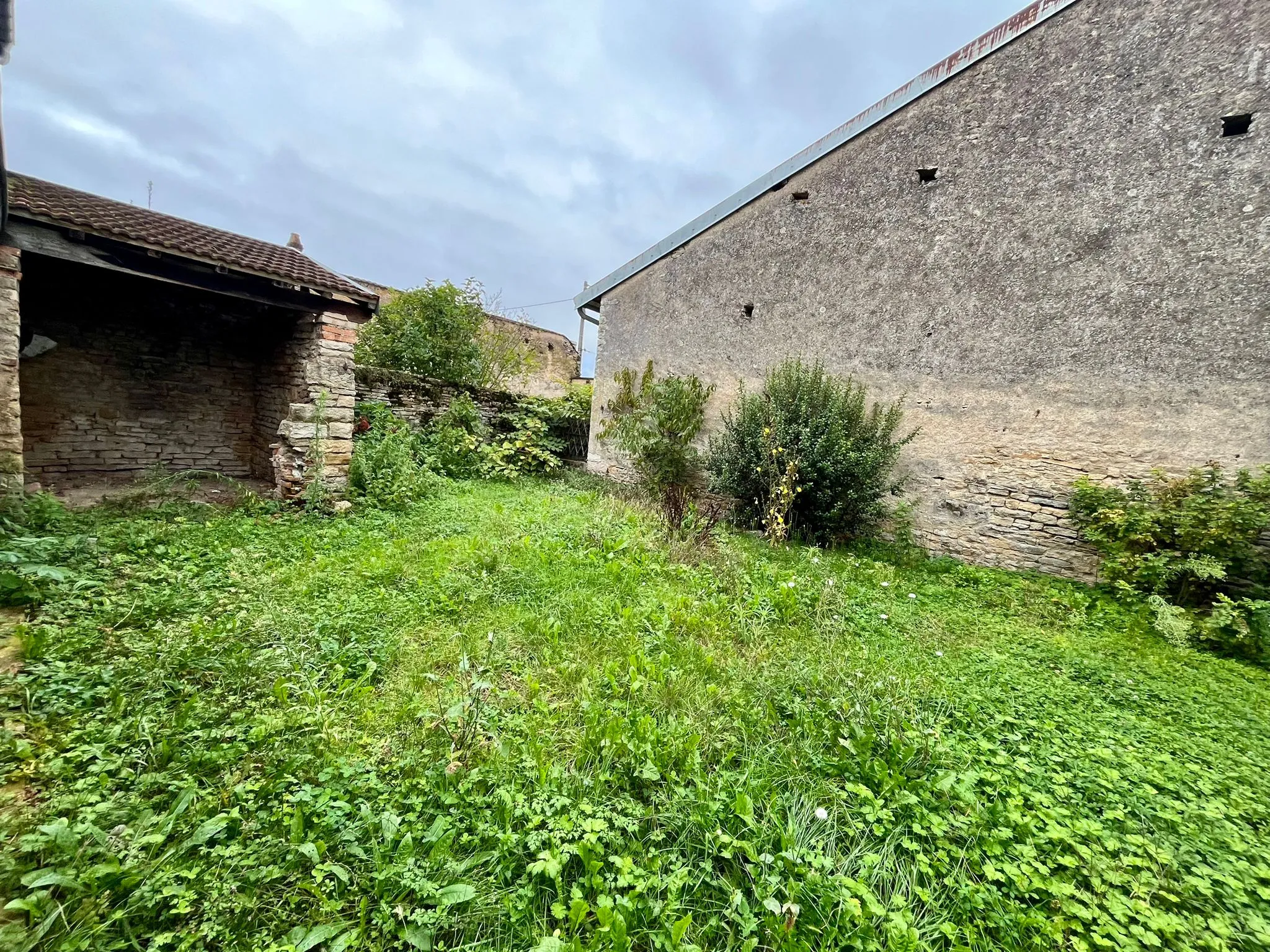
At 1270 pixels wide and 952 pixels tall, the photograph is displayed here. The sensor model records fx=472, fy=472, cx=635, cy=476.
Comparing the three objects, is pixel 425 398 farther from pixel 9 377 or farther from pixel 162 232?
pixel 9 377

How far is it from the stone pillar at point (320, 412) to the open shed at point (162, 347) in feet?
0.06

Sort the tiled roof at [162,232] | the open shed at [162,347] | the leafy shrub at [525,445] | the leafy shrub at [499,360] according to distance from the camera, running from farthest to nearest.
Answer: the leafy shrub at [499,360]
the leafy shrub at [525,445]
the open shed at [162,347]
the tiled roof at [162,232]

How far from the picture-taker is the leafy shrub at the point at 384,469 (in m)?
6.17

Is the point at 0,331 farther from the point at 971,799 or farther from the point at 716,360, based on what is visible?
the point at 716,360

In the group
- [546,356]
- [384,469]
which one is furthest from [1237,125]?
[546,356]

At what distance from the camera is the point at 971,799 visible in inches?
83.2

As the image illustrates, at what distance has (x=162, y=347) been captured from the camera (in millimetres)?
6766

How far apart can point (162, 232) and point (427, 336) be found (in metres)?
5.39

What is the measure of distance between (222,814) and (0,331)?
5.23 m

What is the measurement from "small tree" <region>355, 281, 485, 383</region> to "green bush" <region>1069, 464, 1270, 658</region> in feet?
34.5

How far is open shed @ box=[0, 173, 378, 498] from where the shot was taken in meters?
4.48

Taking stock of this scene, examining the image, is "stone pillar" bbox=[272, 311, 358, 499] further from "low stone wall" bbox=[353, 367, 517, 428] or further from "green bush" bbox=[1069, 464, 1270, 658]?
"green bush" bbox=[1069, 464, 1270, 658]

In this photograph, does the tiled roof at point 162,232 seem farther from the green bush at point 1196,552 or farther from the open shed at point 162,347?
the green bush at point 1196,552

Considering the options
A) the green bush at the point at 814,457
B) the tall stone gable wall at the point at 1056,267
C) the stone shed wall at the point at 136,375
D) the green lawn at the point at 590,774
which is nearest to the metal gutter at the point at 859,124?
the tall stone gable wall at the point at 1056,267
